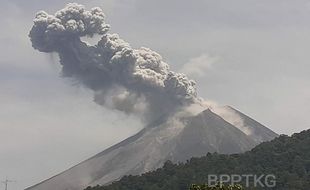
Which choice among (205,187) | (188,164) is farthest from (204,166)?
(205,187)

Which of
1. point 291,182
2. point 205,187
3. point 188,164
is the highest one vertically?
point 188,164

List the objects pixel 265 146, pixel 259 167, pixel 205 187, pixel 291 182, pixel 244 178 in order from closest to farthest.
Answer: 1. pixel 205 187
2. pixel 291 182
3. pixel 244 178
4. pixel 259 167
5. pixel 265 146

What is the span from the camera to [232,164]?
143875mm

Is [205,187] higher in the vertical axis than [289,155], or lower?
lower

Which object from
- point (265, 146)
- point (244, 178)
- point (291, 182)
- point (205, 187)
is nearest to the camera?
point (205, 187)

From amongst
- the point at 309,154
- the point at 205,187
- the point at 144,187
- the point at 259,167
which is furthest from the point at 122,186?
the point at 205,187

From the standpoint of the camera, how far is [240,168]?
14250 centimetres

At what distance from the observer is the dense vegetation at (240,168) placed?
134 m

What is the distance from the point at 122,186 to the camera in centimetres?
13688

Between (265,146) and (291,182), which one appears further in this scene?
(265,146)

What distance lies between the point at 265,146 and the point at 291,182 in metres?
30.0

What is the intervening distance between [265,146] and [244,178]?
22.9m

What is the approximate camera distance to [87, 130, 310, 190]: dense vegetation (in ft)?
441

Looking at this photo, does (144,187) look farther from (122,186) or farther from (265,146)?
(265,146)
